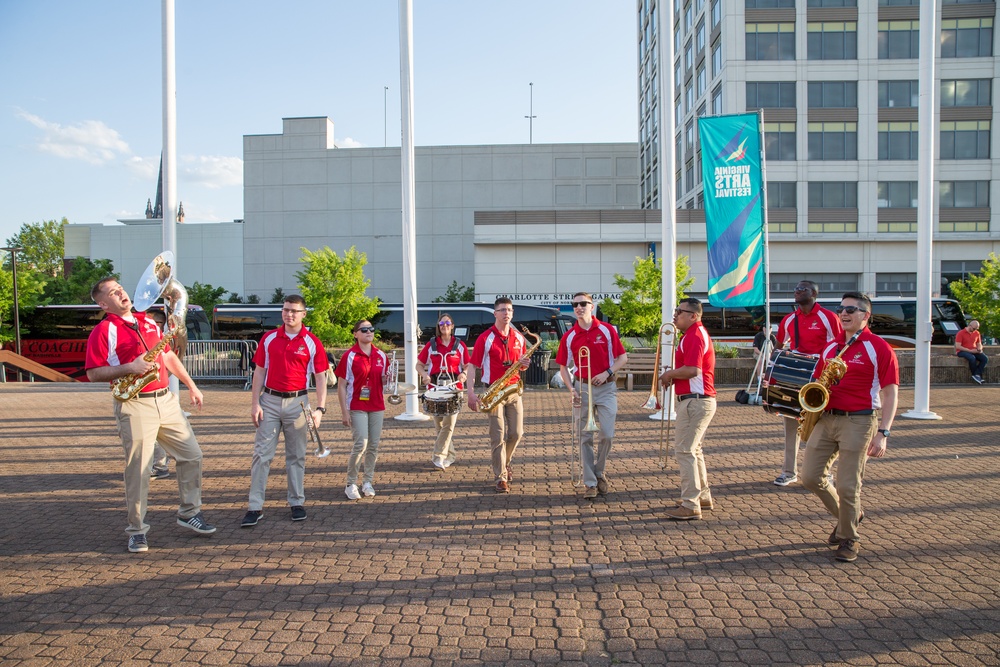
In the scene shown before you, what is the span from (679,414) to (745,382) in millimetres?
13011

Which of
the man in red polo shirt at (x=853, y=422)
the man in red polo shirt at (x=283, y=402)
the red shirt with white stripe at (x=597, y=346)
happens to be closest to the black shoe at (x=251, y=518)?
the man in red polo shirt at (x=283, y=402)

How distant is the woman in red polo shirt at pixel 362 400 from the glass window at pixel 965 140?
44.5 meters

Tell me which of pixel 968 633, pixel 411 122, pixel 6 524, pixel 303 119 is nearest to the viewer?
pixel 968 633

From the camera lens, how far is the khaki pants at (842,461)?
535 cm

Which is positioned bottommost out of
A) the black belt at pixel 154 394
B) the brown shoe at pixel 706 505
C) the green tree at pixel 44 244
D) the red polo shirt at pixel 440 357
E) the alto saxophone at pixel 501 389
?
the brown shoe at pixel 706 505

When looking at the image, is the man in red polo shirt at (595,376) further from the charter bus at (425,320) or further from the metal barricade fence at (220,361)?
the charter bus at (425,320)

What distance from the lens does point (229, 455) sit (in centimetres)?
966

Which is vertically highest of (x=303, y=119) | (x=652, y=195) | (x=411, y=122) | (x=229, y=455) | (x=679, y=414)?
(x=303, y=119)

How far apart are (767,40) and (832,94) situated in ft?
15.9

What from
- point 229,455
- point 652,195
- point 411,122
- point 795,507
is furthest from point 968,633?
point 652,195

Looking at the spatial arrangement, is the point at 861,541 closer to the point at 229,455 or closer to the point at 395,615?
the point at 395,615

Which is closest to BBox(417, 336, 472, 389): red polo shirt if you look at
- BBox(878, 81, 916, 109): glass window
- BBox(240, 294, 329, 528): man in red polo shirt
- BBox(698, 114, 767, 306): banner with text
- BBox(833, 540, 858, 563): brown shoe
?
BBox(240, 294, 329, 528): man in red polo shirt

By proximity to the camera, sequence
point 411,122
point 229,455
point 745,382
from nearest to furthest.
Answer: point 229,455, point 411,122, point 745,382

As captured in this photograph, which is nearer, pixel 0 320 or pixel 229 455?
pixel 229 455
